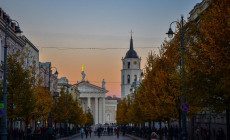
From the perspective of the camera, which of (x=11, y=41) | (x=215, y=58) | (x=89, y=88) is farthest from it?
(x=89, y=88)

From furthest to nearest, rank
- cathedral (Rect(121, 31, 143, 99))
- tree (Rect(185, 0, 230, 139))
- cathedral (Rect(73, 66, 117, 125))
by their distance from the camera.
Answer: cathedral (Rect(121, 31, 143, 99)) → cathedral (Rect(73, 66, 117, 125)) → tree (Rect(185, 0, 230, 139))

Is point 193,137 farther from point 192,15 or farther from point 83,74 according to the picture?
point 83,74

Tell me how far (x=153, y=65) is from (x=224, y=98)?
19748mm

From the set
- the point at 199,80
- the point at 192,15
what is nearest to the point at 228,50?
the point at 199,80

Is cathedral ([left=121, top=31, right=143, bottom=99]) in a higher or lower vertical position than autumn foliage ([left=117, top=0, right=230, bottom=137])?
higher

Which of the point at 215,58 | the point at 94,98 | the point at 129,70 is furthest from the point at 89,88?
the point at 215,58

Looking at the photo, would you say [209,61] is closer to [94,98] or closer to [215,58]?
[215,58]

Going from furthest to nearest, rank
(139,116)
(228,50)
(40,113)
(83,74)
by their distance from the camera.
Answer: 1. (83,74)
2. (139,116)
3. (40,113)
4. (228,50)

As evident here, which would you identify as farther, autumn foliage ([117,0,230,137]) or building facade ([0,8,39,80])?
building facade ([0,8,39,80])

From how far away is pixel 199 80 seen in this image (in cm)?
2105

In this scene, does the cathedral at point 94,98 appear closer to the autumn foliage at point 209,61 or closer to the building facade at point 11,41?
the building facade at point 11,41

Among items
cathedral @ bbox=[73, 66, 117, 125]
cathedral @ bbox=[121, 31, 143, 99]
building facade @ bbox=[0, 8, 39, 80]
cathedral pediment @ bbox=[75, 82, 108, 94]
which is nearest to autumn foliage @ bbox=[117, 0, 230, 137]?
building facade @ bbox=[0, 8, 39, 80]

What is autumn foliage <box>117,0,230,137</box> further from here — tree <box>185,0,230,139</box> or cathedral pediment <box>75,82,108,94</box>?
cathedral pediment <box>75,82,108,94</box>

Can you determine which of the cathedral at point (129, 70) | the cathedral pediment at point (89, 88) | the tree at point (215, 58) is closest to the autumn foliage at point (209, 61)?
the tree at point (215, 58)
